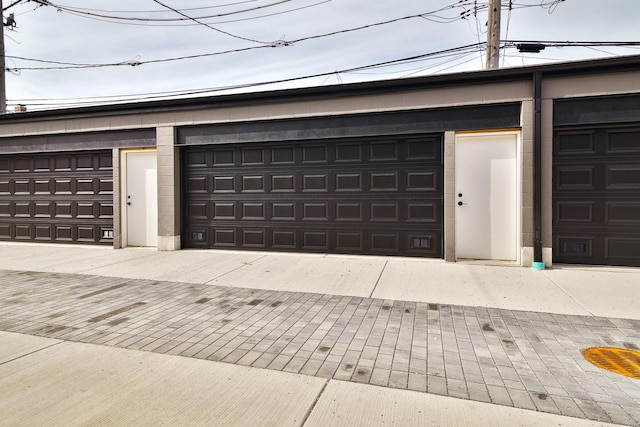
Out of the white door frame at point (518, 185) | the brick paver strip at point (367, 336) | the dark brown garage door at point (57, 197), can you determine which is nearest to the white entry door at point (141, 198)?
the dark brown garage door at point (57, 197)

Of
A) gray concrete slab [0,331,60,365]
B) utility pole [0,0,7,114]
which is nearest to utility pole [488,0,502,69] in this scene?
gray concrete slab [0,331,60,365]

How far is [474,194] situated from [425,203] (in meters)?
0.95

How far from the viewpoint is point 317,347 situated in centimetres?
355

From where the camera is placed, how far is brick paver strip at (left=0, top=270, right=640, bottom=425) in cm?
281

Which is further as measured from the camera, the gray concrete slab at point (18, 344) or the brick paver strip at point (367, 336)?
the gray concrete slab at point (18, 344)

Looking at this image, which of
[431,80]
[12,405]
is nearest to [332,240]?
[431,80]

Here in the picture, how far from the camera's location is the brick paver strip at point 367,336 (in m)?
2.81

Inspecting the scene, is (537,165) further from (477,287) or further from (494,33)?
(494,33)

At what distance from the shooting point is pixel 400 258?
7.81 metres

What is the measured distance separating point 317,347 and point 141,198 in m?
7.69

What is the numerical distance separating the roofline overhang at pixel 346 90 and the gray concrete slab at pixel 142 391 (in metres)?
6.23

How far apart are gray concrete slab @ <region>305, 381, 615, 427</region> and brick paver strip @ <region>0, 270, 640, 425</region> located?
0.35 ft

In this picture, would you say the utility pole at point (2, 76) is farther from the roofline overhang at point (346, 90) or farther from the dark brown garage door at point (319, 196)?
the dark brown garage door at point (319, 196)

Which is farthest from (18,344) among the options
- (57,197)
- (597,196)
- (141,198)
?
(597,196)
